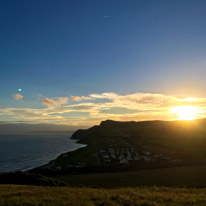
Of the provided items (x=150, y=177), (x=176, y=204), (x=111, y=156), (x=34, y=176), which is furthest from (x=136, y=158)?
(x=176, y=204)

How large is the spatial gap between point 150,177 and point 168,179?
18.5 ft

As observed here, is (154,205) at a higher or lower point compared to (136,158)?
higher

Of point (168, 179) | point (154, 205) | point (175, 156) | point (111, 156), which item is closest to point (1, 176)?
point (154, 205)

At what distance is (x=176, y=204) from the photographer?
14.1 m

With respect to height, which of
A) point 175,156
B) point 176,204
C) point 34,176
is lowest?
point 175,156

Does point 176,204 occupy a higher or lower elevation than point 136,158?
higher

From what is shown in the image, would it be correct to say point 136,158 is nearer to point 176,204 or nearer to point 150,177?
point 150,177

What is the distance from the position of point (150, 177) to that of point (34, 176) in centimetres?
3685

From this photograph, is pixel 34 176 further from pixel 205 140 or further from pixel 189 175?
pixel 205 140

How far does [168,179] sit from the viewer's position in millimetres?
55688

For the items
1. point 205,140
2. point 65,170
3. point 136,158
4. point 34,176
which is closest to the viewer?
point 34,176

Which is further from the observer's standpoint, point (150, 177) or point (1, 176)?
point (150, 177)

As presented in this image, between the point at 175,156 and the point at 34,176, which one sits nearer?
the point at 34,176

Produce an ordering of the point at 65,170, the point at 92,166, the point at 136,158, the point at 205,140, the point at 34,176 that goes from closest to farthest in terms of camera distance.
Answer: the point at 34,176 → the point at 65,170 → the point at 92,166 → the point at 136,158 → the point at 205,140
